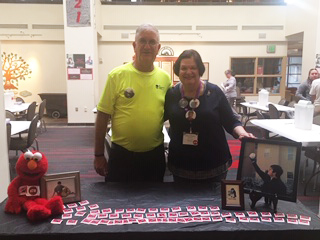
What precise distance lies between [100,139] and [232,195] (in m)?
0.90

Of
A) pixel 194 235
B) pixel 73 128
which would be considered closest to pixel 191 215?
pixel 194 235

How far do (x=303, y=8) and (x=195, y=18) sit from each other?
3.24 m

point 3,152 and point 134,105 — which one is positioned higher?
point 134,105

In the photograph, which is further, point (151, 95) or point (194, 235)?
point (151, 95)

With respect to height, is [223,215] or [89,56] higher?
[89,56]

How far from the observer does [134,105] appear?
1885 millimetres

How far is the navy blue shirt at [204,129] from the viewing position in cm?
179

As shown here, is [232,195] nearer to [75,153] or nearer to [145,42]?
[145,42]

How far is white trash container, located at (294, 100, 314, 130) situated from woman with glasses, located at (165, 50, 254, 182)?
2.22 metres

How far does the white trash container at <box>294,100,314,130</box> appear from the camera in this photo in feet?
12.2

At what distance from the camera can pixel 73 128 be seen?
8406 millimetres

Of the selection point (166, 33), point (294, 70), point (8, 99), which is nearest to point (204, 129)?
point (8, 99)

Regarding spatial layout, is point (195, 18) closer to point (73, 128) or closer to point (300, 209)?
point (73, 128)

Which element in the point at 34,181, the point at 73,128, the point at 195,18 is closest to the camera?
the point at 34,181
